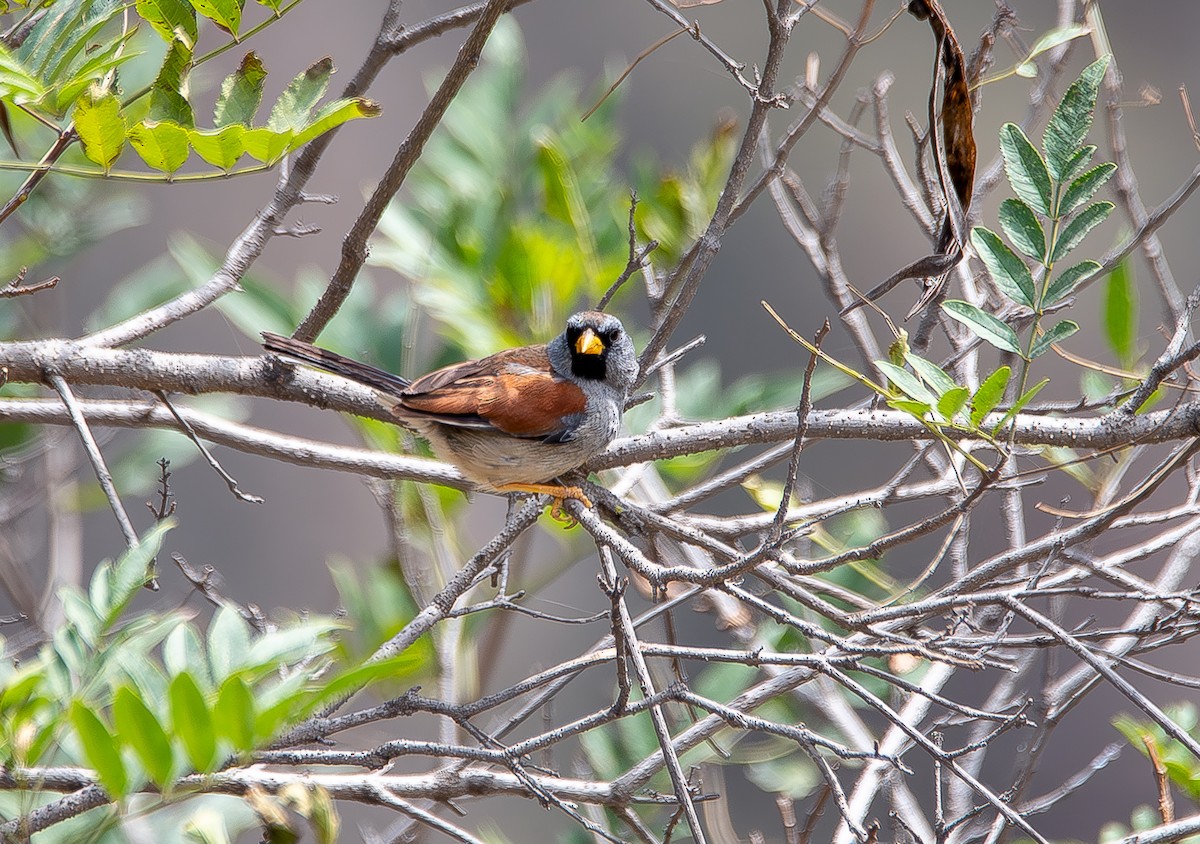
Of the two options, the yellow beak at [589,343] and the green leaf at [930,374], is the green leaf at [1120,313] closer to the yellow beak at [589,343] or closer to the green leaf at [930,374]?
the green leaf at [930,374]

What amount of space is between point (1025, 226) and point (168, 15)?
1.56m

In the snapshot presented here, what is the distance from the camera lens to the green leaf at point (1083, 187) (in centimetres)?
176

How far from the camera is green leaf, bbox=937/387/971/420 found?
63.1 inches

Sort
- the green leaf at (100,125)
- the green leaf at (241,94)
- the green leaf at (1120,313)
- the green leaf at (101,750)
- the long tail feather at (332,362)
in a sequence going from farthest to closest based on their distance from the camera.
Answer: the long tail feather at (332,362)
the green leaf at (1120,313)
the green leaf at (241,94)
the green leaf at (100,125)
the green leaf at (101,750)

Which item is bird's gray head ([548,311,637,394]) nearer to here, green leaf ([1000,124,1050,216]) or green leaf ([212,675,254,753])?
green leaf ([1000,124,1050,216])

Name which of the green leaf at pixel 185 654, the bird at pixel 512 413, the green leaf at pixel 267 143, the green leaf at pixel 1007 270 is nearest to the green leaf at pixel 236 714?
the green leaf at pixel 185 654

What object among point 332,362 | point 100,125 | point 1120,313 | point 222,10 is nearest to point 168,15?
point 222,10

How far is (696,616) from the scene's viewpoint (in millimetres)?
5141

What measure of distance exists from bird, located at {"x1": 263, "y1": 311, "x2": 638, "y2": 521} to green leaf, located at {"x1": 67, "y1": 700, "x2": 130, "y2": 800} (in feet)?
5.66

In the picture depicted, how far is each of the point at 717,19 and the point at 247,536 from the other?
3.57m

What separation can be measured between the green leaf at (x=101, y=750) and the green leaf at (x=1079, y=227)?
157 cm

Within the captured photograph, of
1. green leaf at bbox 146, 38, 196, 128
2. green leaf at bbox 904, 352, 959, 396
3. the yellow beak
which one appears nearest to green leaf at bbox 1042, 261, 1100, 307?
green leaf at bbox 904, 352, 959, 396

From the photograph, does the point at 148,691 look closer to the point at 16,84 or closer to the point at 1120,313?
the point at 16,84

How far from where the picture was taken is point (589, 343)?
10.7 ft
